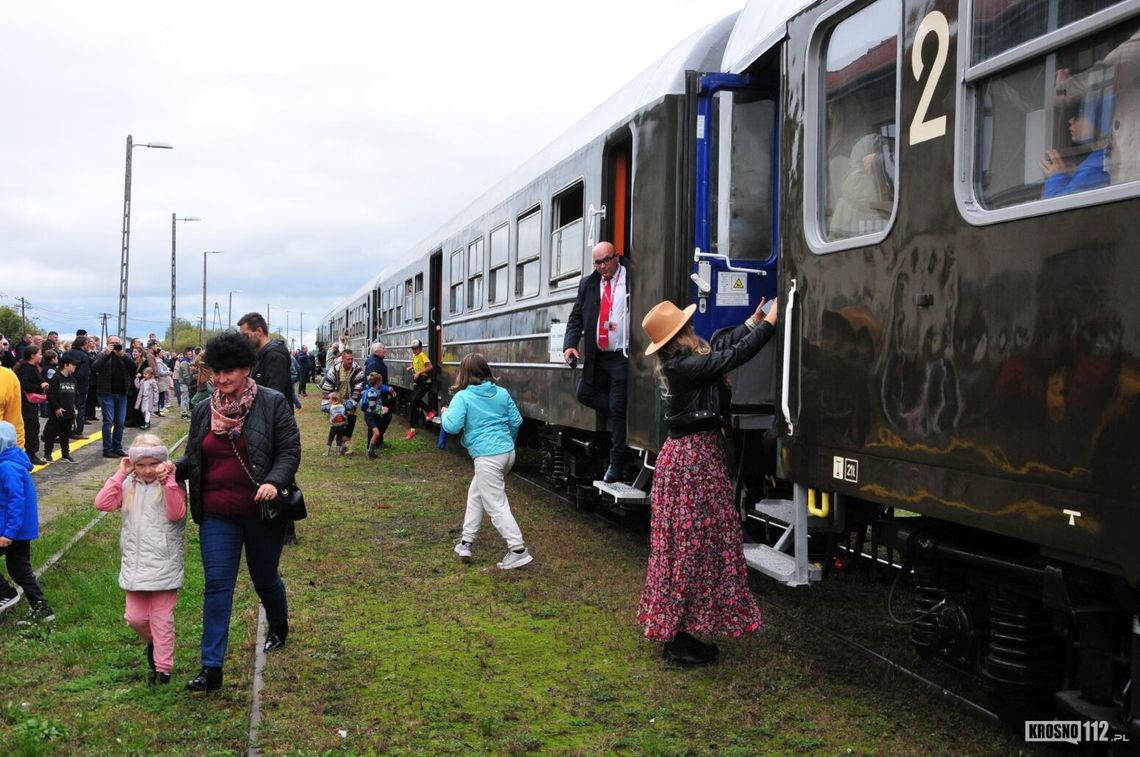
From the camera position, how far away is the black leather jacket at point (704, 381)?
5.44 metres

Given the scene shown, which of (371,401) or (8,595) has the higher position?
(371,401)

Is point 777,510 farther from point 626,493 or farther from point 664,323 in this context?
point 626,493

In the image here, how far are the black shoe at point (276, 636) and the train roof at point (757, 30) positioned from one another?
4136 mm

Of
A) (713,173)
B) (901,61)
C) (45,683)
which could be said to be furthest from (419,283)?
(901,61)

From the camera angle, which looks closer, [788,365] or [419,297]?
[788,365]

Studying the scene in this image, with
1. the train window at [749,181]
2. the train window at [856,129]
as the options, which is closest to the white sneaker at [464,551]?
the train window at [749,181]

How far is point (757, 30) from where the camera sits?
20.3ft

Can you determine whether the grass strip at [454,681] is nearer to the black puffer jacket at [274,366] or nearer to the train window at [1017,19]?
the black puffer jacket at [274,366]

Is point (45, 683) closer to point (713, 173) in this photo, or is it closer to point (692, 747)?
point (692, 747)

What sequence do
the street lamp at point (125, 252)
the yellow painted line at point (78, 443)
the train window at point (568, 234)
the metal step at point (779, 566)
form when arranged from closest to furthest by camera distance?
the metal step at point (779, 566)
the train window at point (568, 234)
the yellow painted line at point (78, 443)
the street lamp at point (125, 252)

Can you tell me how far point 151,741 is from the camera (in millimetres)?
4629

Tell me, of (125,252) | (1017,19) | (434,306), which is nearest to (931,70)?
(1017,19)

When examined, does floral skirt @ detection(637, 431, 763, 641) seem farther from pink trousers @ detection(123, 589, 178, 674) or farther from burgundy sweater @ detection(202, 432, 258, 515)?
pink trousers @ detection(123, 589, 178, 674)

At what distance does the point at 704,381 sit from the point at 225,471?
7.94 ft
